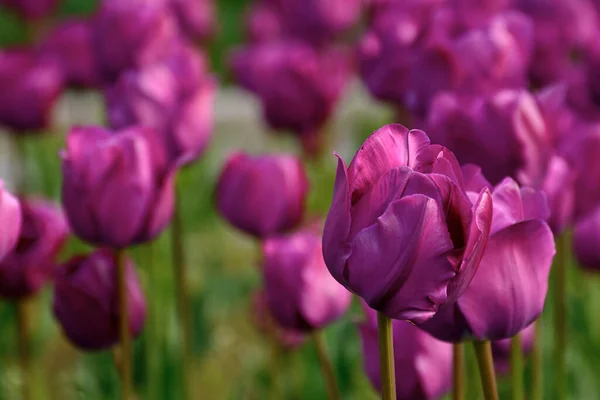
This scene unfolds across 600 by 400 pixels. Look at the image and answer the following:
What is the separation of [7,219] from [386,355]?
0.25 meters

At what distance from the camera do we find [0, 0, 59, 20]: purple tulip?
201cm

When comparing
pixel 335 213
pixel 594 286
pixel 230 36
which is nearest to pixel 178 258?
pixel 335 213

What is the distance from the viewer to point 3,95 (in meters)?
1.34

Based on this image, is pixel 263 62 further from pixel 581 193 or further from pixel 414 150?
pixel 414 150

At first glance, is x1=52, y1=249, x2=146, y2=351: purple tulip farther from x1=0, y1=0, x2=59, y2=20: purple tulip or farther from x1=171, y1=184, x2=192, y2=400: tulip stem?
x1=0, y1=0, x2=59, y2=20: purple tulip

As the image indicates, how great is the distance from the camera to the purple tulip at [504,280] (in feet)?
1.58

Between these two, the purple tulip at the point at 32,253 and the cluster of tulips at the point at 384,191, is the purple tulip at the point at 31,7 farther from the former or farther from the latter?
the purple tulip at the point at 32,253

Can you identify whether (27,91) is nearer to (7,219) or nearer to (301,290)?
(301,290)

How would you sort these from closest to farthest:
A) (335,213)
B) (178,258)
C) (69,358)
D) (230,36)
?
(335,213), (178,258), (69,358), (230,36)

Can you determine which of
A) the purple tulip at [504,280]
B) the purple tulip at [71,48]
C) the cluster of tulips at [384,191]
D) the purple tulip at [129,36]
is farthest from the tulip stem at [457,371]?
the purple tulip at [71,48]

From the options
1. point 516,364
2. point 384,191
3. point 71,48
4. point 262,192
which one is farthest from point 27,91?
point 384,191

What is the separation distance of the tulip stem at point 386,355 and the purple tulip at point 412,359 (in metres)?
0.20

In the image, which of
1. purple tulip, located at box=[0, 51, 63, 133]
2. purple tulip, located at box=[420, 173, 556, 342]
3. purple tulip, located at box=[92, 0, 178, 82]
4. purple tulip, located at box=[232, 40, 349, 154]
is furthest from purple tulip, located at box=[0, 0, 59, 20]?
purple tulip, located at box=[420, 173, 556, 342]

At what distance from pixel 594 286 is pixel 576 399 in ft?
0.89
